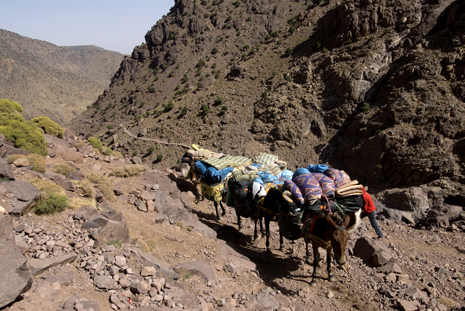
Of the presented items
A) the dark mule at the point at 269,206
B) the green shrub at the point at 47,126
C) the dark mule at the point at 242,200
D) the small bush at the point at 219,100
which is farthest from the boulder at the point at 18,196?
the small bush at the point at 219,100

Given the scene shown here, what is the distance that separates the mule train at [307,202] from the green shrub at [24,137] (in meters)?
7.54

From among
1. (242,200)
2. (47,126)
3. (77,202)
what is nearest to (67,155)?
(47,126)

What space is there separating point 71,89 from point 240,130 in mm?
82872

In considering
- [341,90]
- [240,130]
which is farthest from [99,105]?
[341,90]

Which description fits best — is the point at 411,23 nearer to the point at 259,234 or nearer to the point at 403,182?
the point at 403,182

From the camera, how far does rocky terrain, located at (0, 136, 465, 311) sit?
4.58m

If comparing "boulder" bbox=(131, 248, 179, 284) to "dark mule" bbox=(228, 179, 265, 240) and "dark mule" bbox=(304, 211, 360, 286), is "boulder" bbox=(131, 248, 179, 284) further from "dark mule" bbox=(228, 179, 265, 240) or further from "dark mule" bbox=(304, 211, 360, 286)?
"dark mule" bbox=(228, 179, 265, 240)

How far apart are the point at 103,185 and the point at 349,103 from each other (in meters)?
20.9

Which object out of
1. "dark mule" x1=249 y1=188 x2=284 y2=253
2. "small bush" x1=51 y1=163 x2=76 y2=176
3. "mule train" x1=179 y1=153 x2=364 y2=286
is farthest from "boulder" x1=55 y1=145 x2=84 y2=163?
"dark mule" x1=249 y1=188 x2=284 y2=253

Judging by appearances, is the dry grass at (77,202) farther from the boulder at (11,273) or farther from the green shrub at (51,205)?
the boulder at (11,273)

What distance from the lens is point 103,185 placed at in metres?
9.56

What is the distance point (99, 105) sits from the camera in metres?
56.3

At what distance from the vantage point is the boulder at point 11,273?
150 inches

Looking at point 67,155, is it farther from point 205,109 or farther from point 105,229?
point 205,109
